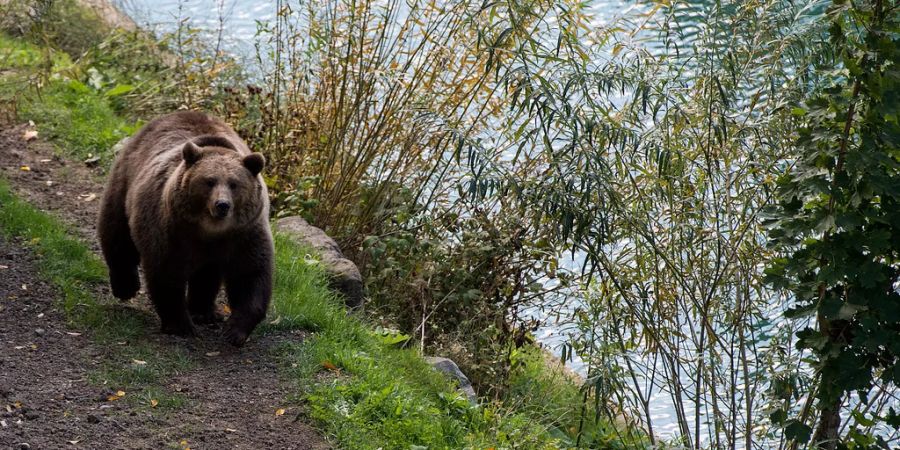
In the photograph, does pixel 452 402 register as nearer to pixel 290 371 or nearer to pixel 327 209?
pixel 290 371

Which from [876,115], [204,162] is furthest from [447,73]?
[876,115]

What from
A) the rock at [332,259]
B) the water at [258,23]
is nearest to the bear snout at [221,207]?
the rock at [332,259]

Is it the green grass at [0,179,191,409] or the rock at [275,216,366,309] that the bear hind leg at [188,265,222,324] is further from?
the rock at [275,216,366,309]

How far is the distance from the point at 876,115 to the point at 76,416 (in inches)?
155

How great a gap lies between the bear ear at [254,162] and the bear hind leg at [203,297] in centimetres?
76

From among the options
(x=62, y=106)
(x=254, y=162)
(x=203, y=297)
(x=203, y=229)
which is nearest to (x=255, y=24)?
(x=62, y=106)

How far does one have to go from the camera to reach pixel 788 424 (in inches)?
202

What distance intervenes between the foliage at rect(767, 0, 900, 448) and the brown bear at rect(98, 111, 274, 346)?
8.94ft


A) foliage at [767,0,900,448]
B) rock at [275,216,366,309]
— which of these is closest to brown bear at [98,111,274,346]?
rock at [275,216,366,309]

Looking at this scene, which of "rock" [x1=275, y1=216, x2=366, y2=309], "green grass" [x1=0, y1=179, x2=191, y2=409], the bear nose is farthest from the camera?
"rock" [x1=275, y1=216, x2=366, y2=309]

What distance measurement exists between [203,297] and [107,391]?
45.6 inches

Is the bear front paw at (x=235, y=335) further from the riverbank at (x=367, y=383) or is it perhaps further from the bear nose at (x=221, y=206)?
the bear nose at (x=221, y=206)

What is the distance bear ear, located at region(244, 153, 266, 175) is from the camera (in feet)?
18.7

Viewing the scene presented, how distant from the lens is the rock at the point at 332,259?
23.0 ft
